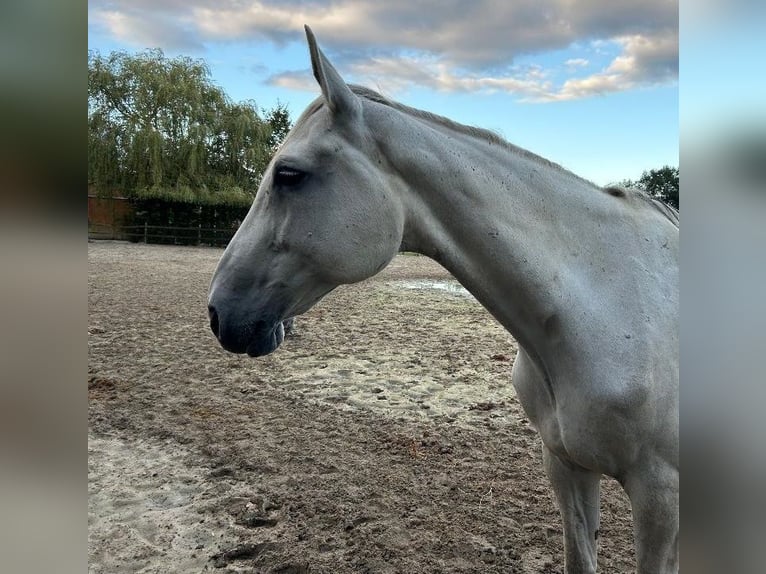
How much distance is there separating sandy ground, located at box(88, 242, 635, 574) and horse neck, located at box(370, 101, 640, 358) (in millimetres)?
1498

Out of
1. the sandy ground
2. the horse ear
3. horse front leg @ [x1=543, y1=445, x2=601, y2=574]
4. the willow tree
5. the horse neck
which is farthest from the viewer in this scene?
the willow tree

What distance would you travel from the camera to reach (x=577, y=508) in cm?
187

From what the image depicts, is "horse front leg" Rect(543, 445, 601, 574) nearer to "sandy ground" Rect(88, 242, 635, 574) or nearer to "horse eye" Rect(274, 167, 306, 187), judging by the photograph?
"sandy ground" Rect(88, 242, 635, 574)

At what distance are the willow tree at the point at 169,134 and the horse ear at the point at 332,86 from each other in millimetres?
19747

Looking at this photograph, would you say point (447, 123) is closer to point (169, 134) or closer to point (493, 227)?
point (493, 227)

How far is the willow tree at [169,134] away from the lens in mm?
18734

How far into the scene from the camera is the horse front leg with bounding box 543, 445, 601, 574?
1818mm

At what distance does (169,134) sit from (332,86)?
20.9 metres

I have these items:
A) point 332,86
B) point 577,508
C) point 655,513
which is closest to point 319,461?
point 577,508

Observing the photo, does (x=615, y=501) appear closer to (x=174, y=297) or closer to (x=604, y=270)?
(x=604, y=270)

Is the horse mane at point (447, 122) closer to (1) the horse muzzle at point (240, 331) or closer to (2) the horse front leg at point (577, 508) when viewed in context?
(1) the horse muzzle at point (240, 331)

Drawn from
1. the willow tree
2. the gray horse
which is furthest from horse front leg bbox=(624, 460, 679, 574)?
the willow tree

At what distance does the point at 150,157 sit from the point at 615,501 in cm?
2051
